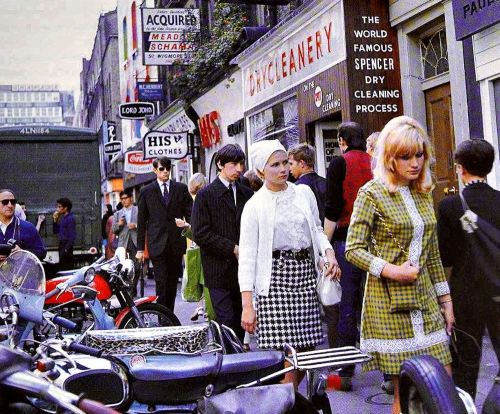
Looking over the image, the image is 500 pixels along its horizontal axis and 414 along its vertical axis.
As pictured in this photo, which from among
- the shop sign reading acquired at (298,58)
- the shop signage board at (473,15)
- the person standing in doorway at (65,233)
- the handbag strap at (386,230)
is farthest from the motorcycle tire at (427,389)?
the person standing in doorway at (65,233)

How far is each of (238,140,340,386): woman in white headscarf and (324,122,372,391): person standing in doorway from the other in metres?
1.75

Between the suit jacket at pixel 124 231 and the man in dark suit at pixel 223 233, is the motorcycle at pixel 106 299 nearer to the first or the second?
the man in dark suit at pixel 223 233

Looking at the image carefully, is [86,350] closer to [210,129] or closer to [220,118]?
[220,118]

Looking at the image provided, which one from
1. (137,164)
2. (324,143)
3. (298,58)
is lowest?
(324,143)

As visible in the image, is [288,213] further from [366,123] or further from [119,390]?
[366,123]

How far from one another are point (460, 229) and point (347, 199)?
254 cm

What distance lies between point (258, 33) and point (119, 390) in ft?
42.8

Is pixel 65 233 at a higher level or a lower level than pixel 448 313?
higher

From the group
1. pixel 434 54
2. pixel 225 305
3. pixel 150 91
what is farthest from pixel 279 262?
pixel 150 91

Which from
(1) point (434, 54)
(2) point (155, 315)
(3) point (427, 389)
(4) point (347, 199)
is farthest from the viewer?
(1) point (434, 54)

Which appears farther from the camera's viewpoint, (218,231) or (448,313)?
(218,231)

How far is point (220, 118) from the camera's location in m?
19.8

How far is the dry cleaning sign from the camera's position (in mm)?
19625

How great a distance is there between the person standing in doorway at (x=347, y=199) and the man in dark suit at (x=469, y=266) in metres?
2.24
